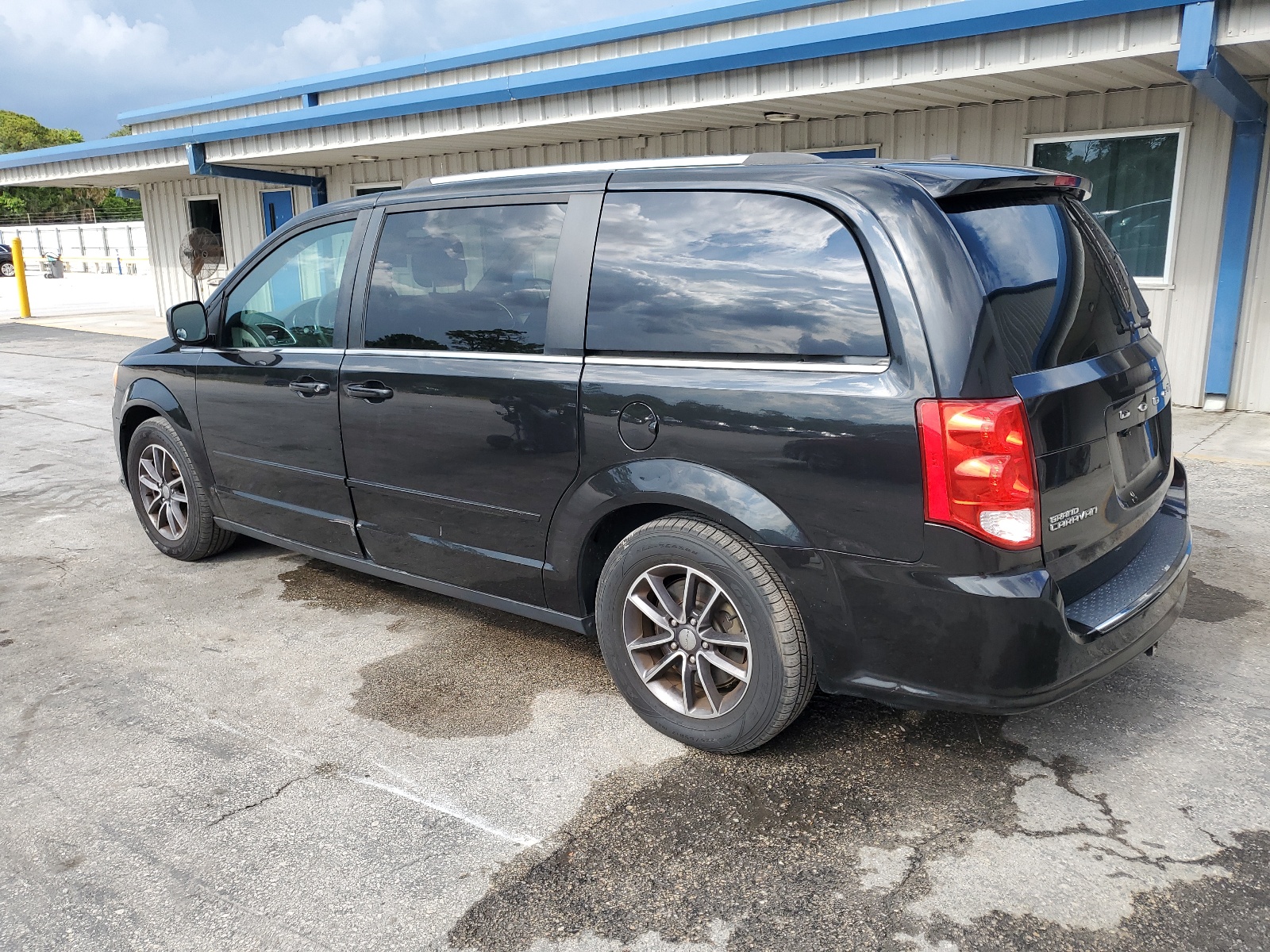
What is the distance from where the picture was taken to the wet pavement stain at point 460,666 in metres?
3.49

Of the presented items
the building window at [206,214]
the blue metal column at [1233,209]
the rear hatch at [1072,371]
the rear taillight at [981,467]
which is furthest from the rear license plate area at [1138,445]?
the building window at [206,214]

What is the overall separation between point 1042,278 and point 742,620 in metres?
1.30

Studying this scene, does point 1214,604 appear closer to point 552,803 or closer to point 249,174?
point 552,803

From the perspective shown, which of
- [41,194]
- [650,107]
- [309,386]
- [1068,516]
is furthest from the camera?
[41,194]

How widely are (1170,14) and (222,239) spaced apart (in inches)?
662

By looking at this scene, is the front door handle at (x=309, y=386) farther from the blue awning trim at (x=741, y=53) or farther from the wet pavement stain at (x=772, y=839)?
the blue awning trim at (x=741, y=53)

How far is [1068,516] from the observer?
2.70 meters

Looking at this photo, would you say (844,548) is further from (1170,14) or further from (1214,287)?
(1214,287)

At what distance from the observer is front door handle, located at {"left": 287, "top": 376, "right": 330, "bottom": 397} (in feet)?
13.2

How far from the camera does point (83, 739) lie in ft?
11.0

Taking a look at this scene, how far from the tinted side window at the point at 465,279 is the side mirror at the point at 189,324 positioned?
1194 millimetres

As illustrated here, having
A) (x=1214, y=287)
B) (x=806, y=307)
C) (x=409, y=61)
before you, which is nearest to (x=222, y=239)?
(x=409, y=61)

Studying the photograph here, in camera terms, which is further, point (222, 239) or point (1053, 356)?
point (222, 239)

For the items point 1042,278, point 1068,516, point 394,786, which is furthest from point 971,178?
point 394,786
